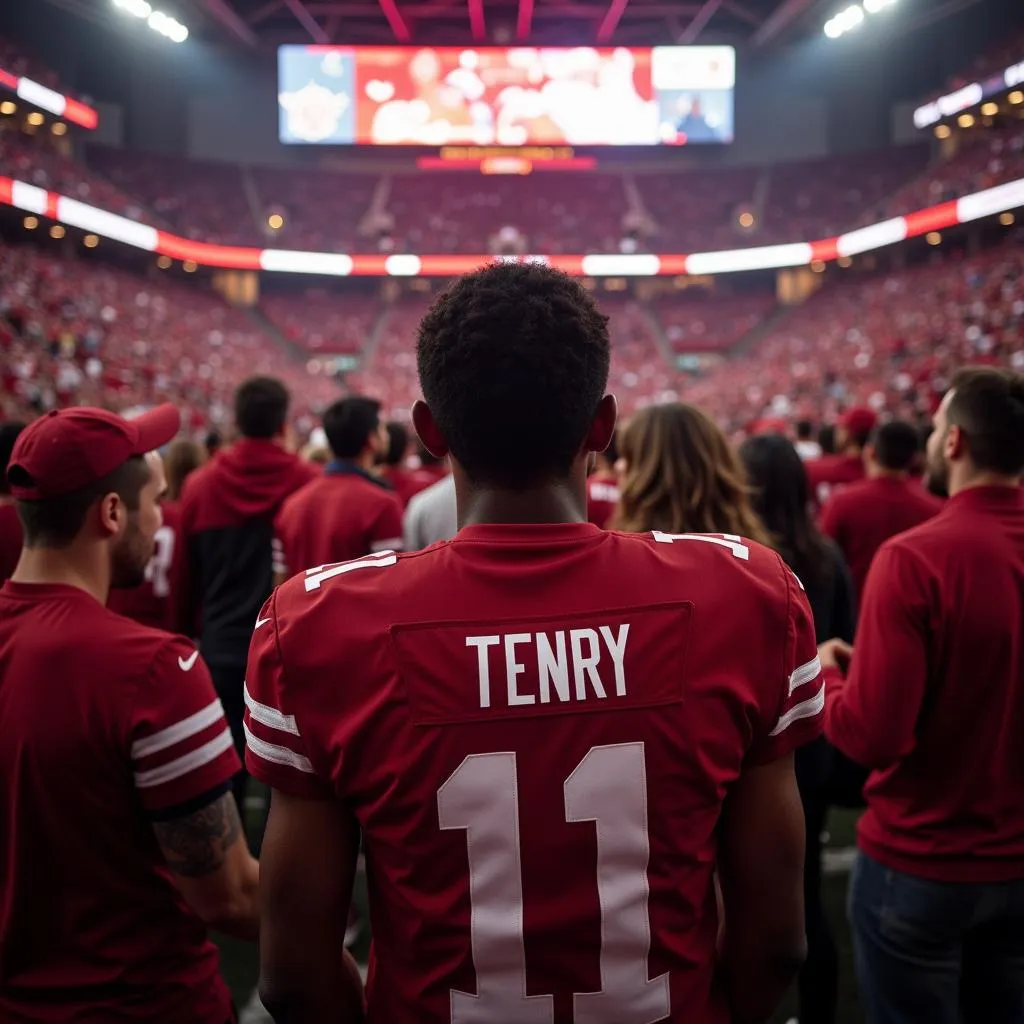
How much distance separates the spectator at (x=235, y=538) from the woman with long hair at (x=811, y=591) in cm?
214

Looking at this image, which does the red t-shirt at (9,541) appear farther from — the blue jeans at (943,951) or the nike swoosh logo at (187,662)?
the blue jeans at (943,951)

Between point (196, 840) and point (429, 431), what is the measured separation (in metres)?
0.92

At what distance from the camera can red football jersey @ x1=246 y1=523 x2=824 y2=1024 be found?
1.12 m

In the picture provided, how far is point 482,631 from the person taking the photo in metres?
1.14

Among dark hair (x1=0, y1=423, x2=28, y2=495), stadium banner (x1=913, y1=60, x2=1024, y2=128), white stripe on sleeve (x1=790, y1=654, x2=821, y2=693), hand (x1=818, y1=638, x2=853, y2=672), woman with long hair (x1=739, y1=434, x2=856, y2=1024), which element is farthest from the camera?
stadium banner (x1=913, y1=60, x2=1024, y2=128)

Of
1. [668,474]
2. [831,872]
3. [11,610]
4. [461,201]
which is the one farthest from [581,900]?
[461,201]

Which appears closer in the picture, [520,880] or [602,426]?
[520,880]

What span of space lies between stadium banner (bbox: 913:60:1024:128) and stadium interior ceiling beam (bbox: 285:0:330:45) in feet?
80.0

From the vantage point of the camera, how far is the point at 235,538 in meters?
3.79

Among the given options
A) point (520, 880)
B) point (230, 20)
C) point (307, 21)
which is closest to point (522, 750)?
point (520, 880)

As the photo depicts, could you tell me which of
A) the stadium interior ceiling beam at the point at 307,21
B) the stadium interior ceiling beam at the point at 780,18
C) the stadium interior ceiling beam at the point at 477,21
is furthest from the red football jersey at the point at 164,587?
the stadium interior ceiling beam at the point at 307,21

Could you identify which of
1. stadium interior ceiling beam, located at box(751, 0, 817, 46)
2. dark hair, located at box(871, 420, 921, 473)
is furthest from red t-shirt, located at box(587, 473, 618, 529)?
stadium interior ceiling beam, located at box(751, 0, 817, 46)

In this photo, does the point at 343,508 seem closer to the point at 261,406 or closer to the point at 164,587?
the point at 261,406

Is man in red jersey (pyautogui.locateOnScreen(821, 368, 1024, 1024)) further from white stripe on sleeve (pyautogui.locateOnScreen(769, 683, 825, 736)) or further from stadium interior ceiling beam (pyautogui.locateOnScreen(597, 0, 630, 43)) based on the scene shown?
stadium interior ceiling beam (pyautogui.locateOnScreen(597, 0, 630, 43))
